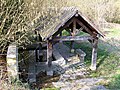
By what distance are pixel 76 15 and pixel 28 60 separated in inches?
148

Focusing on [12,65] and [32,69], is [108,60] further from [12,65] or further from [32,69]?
[12,65]

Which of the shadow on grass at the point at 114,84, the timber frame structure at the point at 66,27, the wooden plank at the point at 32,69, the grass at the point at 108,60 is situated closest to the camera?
the shadow on grass at the point at 114,84

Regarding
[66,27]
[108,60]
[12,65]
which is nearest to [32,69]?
[66,27]

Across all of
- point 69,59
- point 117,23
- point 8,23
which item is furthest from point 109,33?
point 8,23

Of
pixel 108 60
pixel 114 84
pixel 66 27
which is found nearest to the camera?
pixel 114 84

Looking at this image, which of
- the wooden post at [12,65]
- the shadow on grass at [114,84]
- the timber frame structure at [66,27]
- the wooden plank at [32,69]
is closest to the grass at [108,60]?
the shadow on grass at [114,84]

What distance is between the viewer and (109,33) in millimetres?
21328

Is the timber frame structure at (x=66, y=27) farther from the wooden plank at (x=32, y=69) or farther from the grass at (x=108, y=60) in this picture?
the wooden plank at (x=32, y=69)

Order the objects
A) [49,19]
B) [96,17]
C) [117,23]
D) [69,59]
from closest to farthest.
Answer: [49,19]
[69,59]
[96,17]
[117,23]

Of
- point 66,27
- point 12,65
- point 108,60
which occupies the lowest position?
point 108,60

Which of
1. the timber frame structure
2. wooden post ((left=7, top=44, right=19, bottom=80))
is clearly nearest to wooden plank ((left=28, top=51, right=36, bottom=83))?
the timber frame structure

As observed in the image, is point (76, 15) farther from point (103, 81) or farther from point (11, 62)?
point (11, 62)

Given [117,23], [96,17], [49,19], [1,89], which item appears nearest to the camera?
[1,89]

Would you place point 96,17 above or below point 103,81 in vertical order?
above
